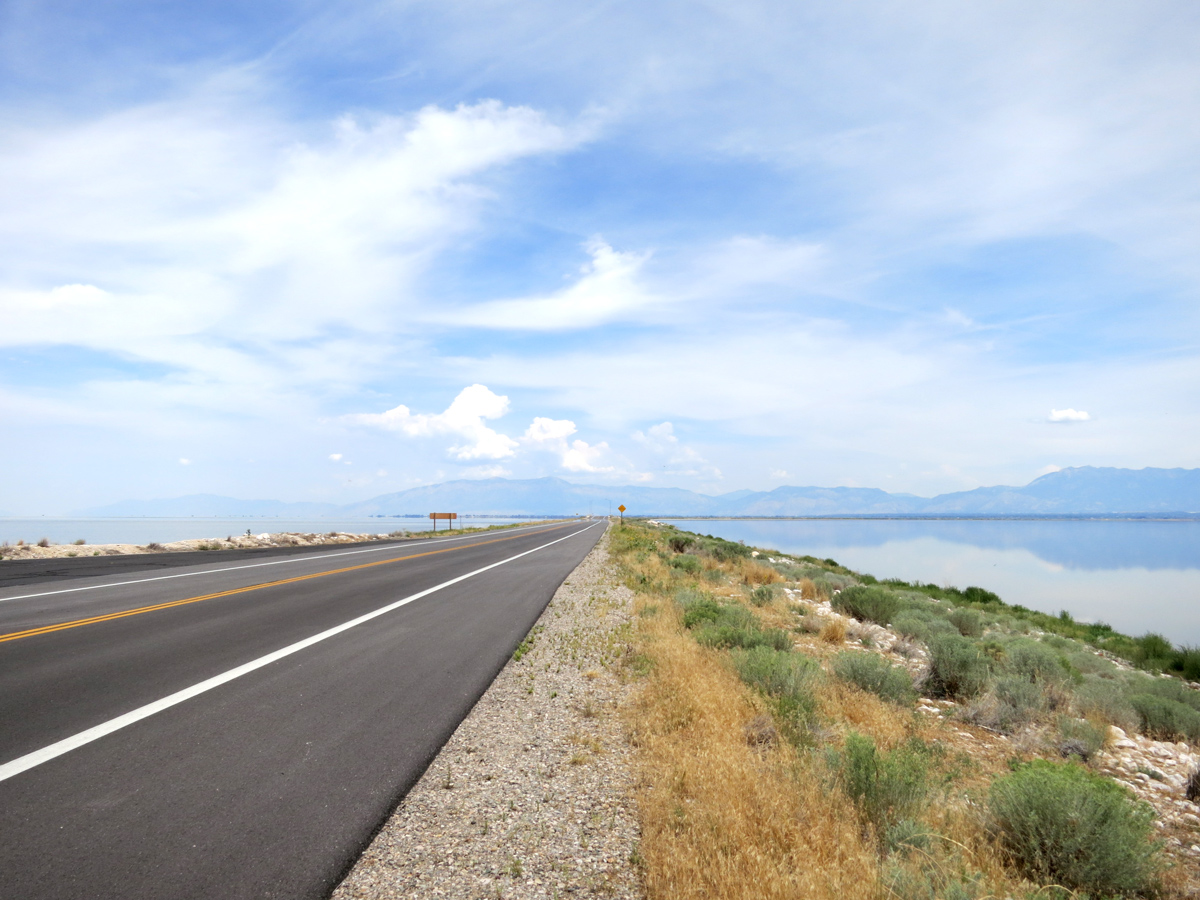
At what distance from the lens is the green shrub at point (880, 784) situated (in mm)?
4113

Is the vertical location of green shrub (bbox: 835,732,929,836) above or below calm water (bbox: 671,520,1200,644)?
above

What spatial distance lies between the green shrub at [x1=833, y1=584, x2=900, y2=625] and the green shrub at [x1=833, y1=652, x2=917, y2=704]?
6.58 meters

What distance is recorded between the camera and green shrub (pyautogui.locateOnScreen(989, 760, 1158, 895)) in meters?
3.70

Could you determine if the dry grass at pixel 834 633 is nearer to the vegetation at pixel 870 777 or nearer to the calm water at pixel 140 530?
the vegetation at pixel 870 777

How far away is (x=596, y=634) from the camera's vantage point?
10.0 metres

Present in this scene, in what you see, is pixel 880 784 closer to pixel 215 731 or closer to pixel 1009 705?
pixel 1009 705

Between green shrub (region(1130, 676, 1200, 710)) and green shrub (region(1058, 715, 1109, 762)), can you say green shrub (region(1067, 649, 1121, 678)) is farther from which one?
green shrub (region(1058, 715, 1109, 762))

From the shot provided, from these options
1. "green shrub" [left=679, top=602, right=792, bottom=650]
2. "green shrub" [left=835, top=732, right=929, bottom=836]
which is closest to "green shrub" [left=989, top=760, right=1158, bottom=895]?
"green shrub" [left=835, top=732, right=929, bottom=836]

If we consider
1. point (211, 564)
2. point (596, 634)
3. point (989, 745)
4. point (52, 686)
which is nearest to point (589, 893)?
point (989, 745)

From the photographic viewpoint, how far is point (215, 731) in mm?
5039

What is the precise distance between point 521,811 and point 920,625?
35.4ft

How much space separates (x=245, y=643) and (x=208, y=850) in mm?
5529

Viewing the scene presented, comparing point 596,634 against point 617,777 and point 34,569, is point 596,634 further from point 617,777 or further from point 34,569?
point 34,569

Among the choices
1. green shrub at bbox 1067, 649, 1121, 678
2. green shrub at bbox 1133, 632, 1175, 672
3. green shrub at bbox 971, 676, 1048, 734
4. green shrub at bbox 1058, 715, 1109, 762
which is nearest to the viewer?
green shrub at bbox 1058, 715, 1109, 762
